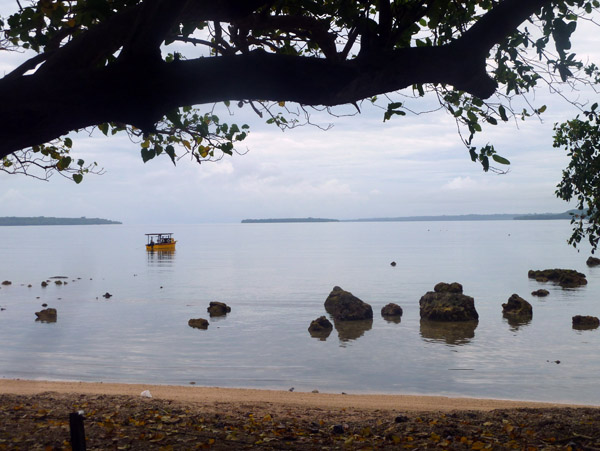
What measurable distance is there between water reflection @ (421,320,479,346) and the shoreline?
10.2 meters

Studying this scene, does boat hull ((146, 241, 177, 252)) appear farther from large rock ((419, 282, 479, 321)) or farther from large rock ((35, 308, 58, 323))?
large rock ((419, 282, 479, 321))

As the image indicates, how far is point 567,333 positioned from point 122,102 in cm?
2933

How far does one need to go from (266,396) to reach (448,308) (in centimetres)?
1718

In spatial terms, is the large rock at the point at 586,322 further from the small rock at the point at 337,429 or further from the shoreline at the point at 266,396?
the small rock at the point at 337,429

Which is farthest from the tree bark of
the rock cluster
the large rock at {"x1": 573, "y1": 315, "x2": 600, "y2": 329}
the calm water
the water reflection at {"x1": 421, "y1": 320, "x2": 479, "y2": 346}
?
the rock cluster

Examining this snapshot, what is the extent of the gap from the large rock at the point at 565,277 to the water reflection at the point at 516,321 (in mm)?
21195

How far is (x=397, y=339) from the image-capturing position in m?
27.9

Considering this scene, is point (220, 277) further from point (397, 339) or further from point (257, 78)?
point (257, 78)

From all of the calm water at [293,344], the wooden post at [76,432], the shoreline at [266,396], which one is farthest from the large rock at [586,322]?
the wooden post at [76,432]

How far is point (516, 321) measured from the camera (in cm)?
3319

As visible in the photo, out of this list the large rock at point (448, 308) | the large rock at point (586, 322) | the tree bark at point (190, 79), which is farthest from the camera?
the large rock at point (448, 308)

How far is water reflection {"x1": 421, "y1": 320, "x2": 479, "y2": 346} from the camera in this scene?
27.6 m

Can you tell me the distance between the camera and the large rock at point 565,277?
5369 centimetres

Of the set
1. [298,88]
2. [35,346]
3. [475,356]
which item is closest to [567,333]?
[475,356]
